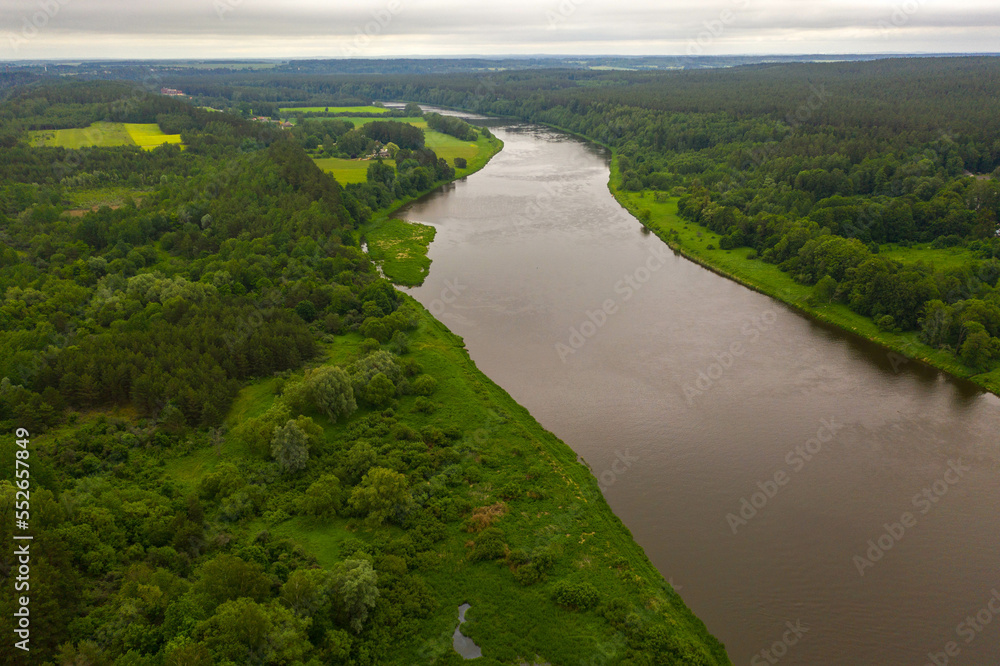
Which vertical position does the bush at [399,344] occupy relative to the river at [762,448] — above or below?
above

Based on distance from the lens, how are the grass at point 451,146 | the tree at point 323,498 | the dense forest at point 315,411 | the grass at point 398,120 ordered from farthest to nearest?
the grass at point 398,120 → the grass at point 451,146 → the tree at point 323,498 → the dense forest at point 315,411

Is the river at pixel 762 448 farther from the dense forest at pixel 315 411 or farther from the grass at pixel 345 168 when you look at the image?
the grass at pixel 345 168

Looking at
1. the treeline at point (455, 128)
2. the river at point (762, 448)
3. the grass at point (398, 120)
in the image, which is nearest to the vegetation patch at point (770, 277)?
the river at point (762, 448)

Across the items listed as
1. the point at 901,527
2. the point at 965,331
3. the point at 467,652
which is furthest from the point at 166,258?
the point at 965,331

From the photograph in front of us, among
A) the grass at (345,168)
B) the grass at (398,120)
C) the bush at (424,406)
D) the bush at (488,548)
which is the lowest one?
the bush at (488,548)

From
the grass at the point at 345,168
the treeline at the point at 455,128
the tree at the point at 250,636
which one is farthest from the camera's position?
the treeline at the point at 455,128

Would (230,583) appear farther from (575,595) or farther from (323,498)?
(575,595)

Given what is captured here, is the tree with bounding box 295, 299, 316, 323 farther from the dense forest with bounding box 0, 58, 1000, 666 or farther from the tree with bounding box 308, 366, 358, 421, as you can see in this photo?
the tree with bounding box 308, 366, 358, 421
